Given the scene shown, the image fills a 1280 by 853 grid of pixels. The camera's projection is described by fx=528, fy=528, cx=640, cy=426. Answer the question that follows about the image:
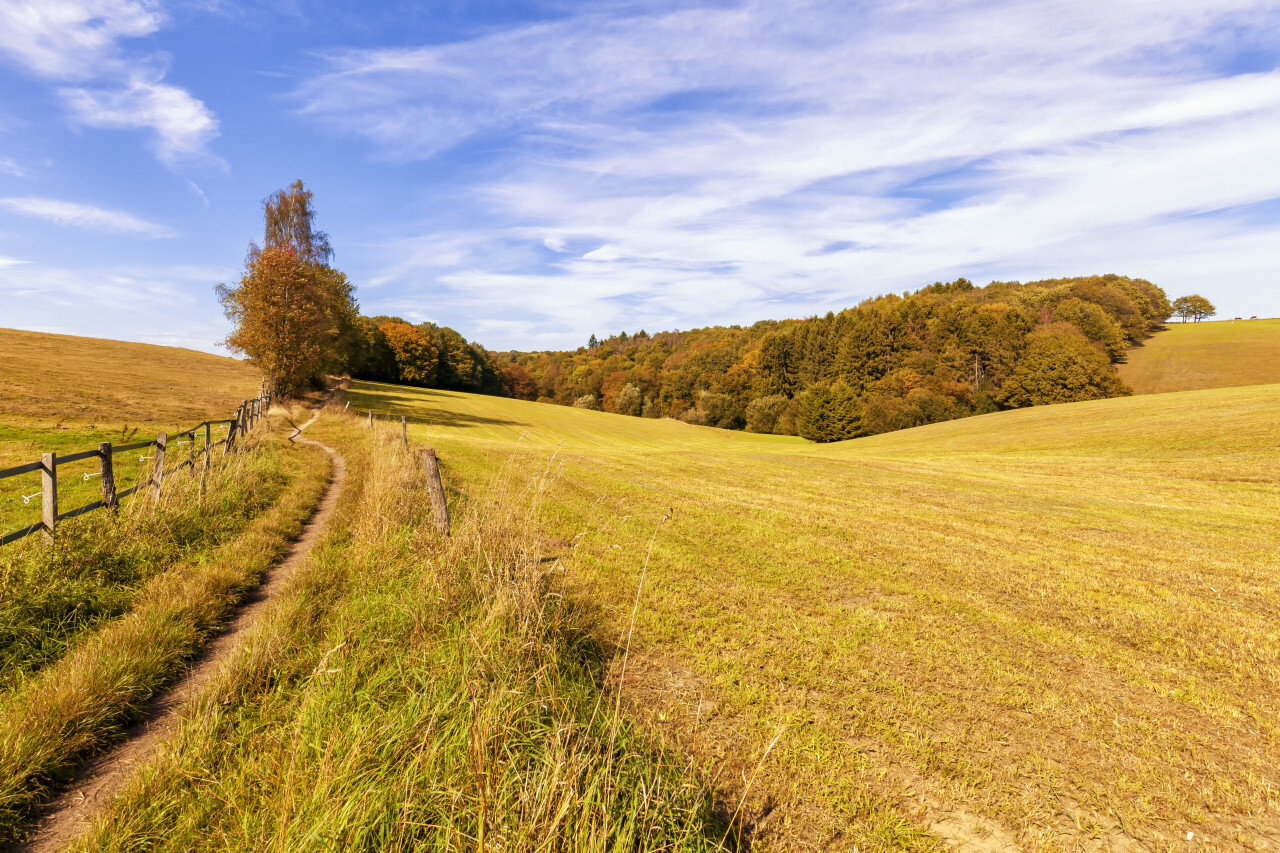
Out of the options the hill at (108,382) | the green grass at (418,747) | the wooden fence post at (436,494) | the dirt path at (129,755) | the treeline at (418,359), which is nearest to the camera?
the green grass at (418,747)

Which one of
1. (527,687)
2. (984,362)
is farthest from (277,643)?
(984,362)

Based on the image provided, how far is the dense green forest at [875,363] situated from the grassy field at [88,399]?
743 inches

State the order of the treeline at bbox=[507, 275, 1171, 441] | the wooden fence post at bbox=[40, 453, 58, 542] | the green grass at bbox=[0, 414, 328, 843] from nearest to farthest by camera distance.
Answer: the green grass at bbox=[0, 414, 328, 843] < the wooden fence post at bbox=[40, 453, 58, 542] < the treeline at bbox=[507, 275, 1171, 441]

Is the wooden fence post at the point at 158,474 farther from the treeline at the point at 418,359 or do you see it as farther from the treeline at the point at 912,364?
the treeline at the point at 418,359

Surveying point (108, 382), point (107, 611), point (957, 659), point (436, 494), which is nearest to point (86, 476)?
point (107, 611)

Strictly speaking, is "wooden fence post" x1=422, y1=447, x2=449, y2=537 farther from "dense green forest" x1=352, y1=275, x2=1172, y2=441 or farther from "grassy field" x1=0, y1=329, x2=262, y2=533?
"dense green forest" x1=352, y1=275, x2=1172, y2=441

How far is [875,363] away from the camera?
68.6 m

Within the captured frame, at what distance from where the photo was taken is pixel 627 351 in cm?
13288

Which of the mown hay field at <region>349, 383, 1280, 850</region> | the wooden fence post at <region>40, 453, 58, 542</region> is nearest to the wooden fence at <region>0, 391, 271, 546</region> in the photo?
the wooden fence post at <region>40, 453, 58, 542</region>

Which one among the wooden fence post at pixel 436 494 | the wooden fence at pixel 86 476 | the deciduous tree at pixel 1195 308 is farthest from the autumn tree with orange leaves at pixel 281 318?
the deciduous tree at pixel 1195 308

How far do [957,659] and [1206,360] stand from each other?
90.8m

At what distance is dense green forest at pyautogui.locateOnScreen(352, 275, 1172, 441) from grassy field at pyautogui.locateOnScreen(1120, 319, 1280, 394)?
12.0ft

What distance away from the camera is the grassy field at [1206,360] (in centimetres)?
6006

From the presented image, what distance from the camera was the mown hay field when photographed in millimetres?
3484
